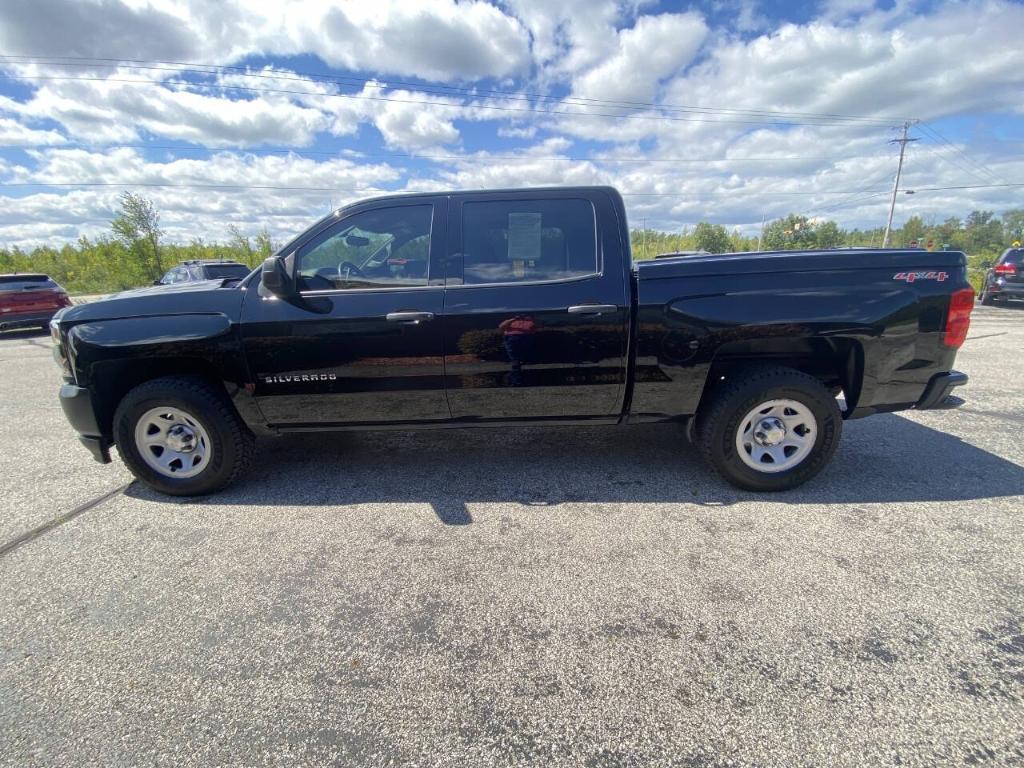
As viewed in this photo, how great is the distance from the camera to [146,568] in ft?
8.50

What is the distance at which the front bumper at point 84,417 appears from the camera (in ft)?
10.5

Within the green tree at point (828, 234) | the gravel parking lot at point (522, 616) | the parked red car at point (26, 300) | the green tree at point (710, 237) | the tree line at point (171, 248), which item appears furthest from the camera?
the green tree at point (828, 234)

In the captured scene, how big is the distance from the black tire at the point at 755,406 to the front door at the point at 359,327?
72.8 inches

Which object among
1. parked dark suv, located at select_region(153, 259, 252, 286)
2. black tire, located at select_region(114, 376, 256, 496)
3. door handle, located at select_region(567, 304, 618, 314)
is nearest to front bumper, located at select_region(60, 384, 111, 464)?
black tire, located at select_region(114, 376, 256, 496)

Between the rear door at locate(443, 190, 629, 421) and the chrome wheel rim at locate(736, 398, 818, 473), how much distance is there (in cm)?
90

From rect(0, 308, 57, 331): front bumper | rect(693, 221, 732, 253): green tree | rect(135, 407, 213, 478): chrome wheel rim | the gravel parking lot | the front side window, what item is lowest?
the gravel parking lot

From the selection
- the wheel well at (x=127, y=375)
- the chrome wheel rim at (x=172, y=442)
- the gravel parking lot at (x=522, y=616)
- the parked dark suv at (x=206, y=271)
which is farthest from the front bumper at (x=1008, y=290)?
the parked dark suv at (x=206, y=271)

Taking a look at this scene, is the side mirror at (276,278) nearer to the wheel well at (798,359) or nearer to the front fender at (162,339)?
the front fender at (162,339)

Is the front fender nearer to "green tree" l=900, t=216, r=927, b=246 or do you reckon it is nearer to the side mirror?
the side mirror

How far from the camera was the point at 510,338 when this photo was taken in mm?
3064

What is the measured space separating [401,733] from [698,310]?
8.78ft

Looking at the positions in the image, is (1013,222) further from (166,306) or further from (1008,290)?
(166,306)

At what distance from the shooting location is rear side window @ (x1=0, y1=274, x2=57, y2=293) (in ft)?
35.3

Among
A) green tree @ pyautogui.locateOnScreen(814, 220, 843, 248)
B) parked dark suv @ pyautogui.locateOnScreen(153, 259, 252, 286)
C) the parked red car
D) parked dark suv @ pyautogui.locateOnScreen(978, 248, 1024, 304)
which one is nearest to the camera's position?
the parked red car
